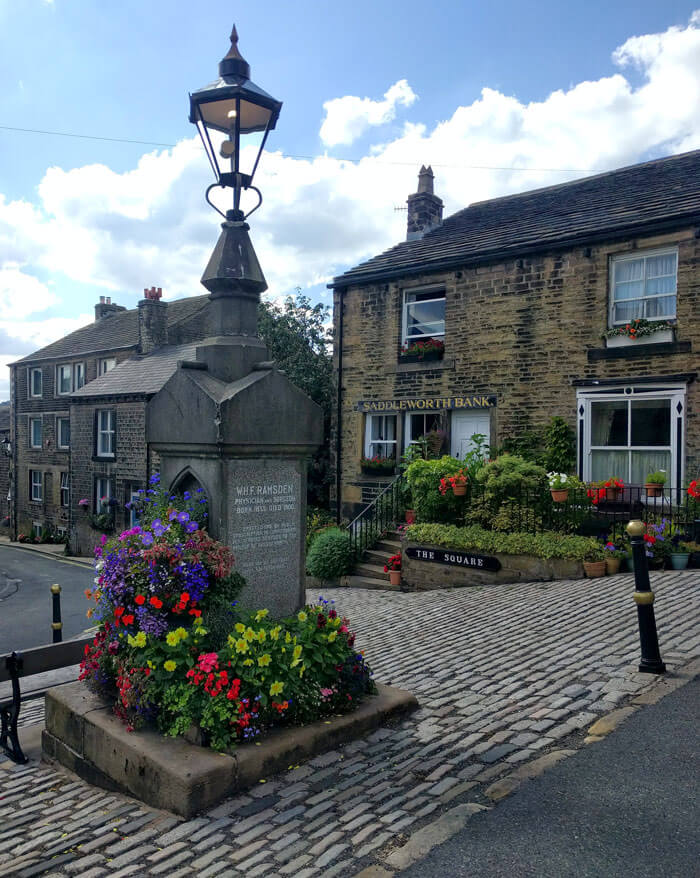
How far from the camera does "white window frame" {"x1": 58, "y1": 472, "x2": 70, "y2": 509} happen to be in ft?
109

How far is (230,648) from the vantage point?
4.47 meters

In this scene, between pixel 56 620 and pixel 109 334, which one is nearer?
pixel 56 620

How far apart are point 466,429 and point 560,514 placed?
17.8 ft

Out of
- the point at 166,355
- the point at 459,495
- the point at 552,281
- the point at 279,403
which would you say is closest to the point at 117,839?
the point at 279,403

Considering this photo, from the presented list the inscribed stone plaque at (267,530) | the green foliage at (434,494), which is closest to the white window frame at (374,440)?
the green foliage at (434,494)

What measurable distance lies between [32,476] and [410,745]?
119ft

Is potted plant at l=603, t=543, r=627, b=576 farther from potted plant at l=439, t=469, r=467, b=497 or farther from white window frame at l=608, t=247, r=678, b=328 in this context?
white window frame at l=608, t=247, r=678, b=328

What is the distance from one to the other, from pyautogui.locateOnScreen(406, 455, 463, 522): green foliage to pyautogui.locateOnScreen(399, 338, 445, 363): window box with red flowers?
175 inches

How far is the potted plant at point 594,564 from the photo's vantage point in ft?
33.4

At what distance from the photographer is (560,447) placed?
14.5 meters

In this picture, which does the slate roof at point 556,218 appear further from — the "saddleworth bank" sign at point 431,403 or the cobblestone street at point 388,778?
the cobblestone street at point 388,778

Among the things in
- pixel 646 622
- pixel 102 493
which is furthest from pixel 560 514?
pixel 102 493

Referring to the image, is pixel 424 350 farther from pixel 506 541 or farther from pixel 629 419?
pixel 506 541

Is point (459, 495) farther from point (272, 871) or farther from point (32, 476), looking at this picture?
point (32, 476)
